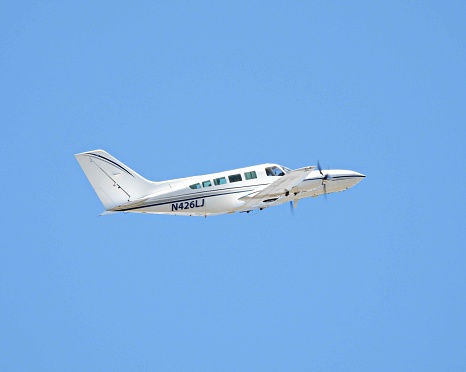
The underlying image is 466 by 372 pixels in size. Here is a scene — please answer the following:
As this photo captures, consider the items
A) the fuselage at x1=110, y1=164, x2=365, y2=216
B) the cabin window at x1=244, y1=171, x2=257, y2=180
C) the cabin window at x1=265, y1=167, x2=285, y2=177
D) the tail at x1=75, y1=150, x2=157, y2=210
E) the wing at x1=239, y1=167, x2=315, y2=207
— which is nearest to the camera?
the tail at x1=75, y1=150, x2=157, y2=210

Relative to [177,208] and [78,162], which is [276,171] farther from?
[78,162]

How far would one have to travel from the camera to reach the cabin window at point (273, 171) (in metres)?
74.6

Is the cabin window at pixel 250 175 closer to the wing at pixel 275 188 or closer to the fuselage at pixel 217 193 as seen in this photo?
the fuselage at pixel 217 193

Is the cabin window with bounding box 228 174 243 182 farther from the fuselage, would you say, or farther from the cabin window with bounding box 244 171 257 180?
the cabin window with bounding box 244 171 257 180

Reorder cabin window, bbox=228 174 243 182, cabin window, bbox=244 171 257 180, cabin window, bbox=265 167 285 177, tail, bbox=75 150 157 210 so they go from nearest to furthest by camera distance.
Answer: tail, bbox=75 150 157 210, cabin window, bbox=228 174 243 182, cabin window, bbox=244 171 257 180, cabin window, bbox=265 167 285 177

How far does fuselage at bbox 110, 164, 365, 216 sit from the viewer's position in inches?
2813

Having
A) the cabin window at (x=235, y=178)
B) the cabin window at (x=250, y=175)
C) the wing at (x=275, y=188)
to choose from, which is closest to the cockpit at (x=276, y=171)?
the cabin window at (x=250, y=175)

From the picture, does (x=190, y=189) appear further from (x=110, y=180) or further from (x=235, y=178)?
(x=110, y=180)

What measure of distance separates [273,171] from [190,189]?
6.30 metres

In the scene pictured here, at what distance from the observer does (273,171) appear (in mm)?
74875

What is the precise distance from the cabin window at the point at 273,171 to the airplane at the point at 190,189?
0.16 metres

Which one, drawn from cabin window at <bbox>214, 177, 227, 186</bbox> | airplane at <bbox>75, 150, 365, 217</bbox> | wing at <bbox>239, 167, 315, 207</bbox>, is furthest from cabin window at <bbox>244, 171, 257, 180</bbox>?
cabin window at <bbox>214, 177, 227, 186</bbox>

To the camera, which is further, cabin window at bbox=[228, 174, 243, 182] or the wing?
cabin window at bbox=[228, 174, 243, 182]

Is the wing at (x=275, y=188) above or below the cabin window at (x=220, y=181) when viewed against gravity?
below
